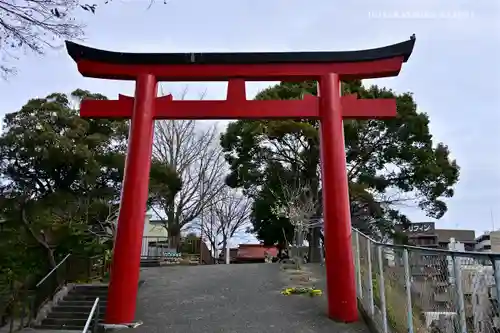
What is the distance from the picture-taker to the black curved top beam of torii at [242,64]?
9.09 m

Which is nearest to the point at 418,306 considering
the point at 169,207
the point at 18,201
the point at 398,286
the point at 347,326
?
the point at 398,286

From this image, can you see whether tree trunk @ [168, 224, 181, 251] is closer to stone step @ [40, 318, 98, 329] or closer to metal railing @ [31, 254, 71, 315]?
metal railing @ [31, 254, 71, 315]

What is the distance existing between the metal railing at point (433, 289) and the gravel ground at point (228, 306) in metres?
1.30

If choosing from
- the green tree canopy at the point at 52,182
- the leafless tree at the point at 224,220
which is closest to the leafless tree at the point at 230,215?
the leafless tree at the point at 224,220

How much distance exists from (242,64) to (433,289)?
6333 millimetres

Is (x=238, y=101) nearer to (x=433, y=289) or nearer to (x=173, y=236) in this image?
(x=433, y=289)

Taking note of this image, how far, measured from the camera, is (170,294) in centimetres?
1103

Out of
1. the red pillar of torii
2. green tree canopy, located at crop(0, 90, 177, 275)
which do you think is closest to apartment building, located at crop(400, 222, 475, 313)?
the red pillar of torii

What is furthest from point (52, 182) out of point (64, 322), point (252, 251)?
point (252, 251)

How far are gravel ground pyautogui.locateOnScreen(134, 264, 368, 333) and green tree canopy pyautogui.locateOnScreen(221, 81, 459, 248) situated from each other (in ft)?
23.0

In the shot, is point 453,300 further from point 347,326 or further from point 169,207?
point 169,207

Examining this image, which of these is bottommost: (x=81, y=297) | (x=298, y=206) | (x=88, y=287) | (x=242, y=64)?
(x=81, y=297)

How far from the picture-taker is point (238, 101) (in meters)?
9.05

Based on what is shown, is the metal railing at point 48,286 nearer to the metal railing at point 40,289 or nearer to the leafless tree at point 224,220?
the metal railing at point 40,289
